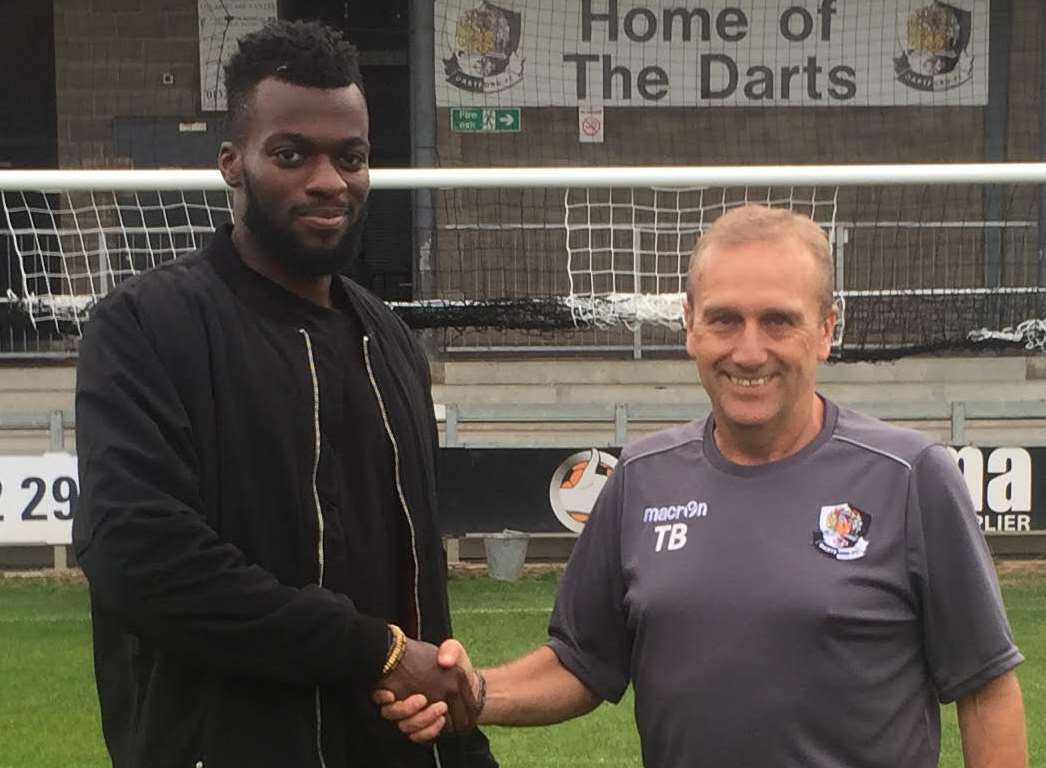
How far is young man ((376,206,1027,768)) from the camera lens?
2.37 m

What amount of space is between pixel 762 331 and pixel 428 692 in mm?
789

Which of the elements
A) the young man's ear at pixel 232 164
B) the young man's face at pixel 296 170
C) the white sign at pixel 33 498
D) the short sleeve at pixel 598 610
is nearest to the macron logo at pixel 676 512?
the short sleeve at pixel 598 610

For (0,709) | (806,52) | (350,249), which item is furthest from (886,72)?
(350,249)

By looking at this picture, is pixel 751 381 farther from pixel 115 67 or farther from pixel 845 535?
pixel 115 67

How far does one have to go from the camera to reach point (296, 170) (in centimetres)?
264

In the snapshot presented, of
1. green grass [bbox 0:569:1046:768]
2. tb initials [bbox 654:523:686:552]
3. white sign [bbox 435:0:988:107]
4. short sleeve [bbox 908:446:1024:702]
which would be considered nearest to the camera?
short sleeve [bbox 908:446:1024:702]

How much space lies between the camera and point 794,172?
598cm

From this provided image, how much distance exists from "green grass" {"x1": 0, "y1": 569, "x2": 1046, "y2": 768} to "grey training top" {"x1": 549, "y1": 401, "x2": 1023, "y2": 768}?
3.06 meters

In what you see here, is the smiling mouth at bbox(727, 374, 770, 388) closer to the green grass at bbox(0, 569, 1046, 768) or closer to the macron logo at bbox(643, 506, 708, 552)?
the macron logo at bbox(643, 506, 708, 552)

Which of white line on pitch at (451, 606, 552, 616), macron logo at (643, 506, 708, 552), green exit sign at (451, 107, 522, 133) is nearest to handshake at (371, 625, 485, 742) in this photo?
macron logo at (643, 506, 708, 552)

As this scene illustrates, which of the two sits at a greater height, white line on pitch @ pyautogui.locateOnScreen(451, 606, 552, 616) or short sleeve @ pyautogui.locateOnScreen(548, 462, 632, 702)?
short sleeve @ pyautogui.locateOnScreen(548, 462, 632, 702)

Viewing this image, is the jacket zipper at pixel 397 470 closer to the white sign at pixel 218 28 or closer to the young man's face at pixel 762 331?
the young man's face at pixel 762 331

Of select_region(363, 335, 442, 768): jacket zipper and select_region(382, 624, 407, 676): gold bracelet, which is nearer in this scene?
select_region(382, 624, 407, 676): gold bracelet

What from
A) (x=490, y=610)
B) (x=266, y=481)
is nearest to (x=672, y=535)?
(x=266, y=481)
